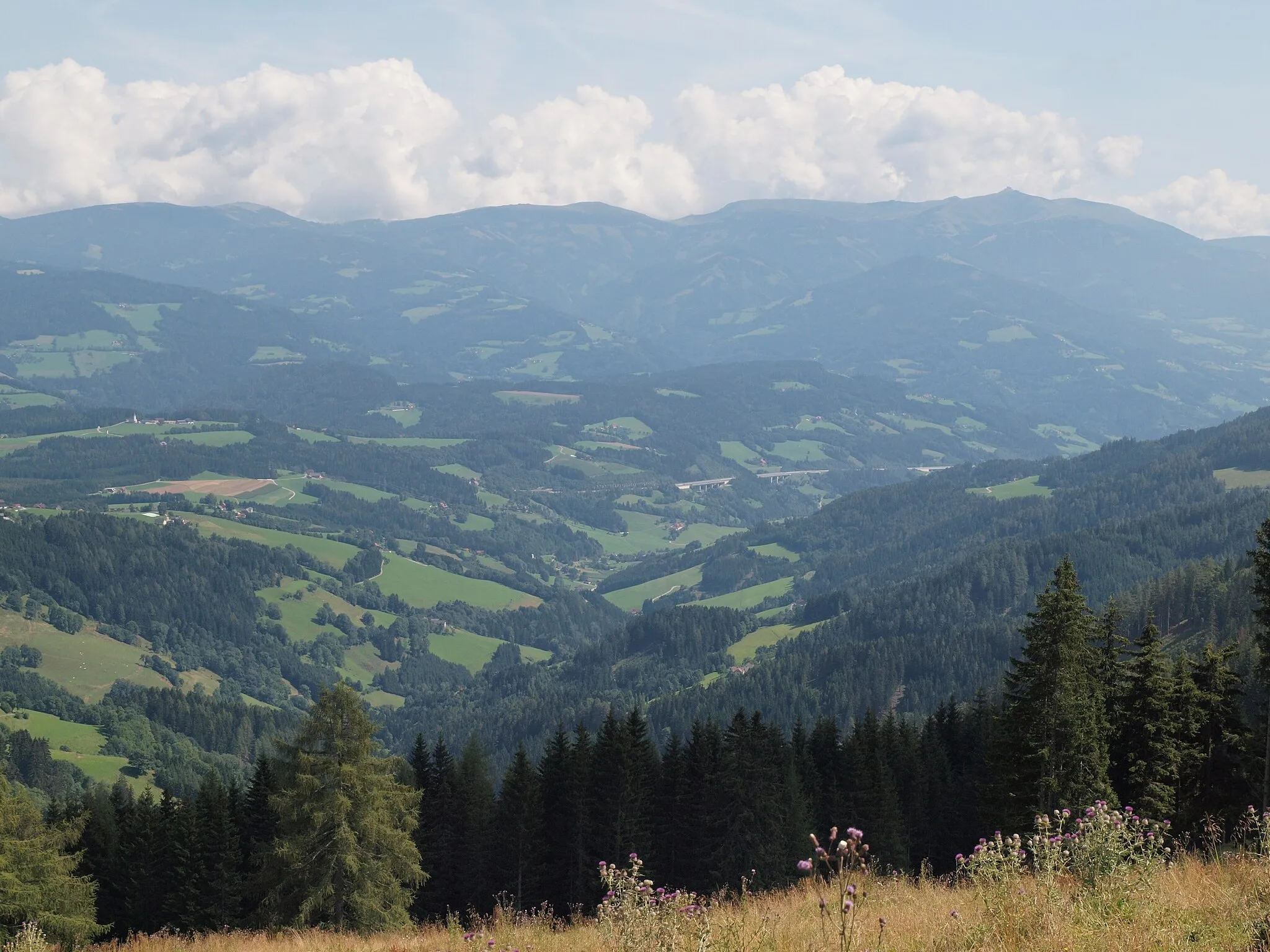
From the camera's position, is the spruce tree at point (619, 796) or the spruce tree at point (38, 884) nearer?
the spruce tree at point (38, 884)

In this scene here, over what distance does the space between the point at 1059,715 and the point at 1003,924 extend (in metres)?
24.9

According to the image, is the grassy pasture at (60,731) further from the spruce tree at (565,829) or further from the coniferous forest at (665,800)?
the spruce tree at (565,829)

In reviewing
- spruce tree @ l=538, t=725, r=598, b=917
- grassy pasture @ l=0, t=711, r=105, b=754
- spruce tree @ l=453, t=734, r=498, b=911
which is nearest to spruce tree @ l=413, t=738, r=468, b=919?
spruce tree @ l=453, t=734, r=498, b=911

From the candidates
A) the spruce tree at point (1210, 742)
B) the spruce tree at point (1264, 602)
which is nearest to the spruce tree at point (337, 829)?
the spruce tree at point (1264, 602)

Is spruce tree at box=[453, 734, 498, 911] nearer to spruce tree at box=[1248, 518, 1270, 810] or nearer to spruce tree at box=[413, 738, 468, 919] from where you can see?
spruce tree at box=[413, 738, 468, 919]

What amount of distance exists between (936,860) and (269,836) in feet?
121

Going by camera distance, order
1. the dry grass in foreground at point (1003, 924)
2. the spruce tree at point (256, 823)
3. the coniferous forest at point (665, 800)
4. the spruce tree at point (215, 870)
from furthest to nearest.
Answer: the spruce tree at point (256, 823) → the spruce tree at point (215, 870) → the coniferous forest at point (665, 800) → the dry grass in foreground at point (1003, 924)

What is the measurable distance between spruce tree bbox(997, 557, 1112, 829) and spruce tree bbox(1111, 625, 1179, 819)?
8.79 feet

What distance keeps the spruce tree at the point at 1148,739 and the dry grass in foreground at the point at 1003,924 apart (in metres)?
22.5

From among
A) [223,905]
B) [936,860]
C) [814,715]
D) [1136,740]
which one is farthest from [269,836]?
[814,715]

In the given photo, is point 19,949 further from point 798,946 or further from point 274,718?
point 274,718

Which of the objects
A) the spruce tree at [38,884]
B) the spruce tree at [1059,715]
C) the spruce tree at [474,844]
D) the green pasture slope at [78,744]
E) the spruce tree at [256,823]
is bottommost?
the green pasture slope at [78,744]

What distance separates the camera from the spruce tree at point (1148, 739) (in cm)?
3619

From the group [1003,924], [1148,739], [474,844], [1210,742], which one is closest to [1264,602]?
[1148,739]
